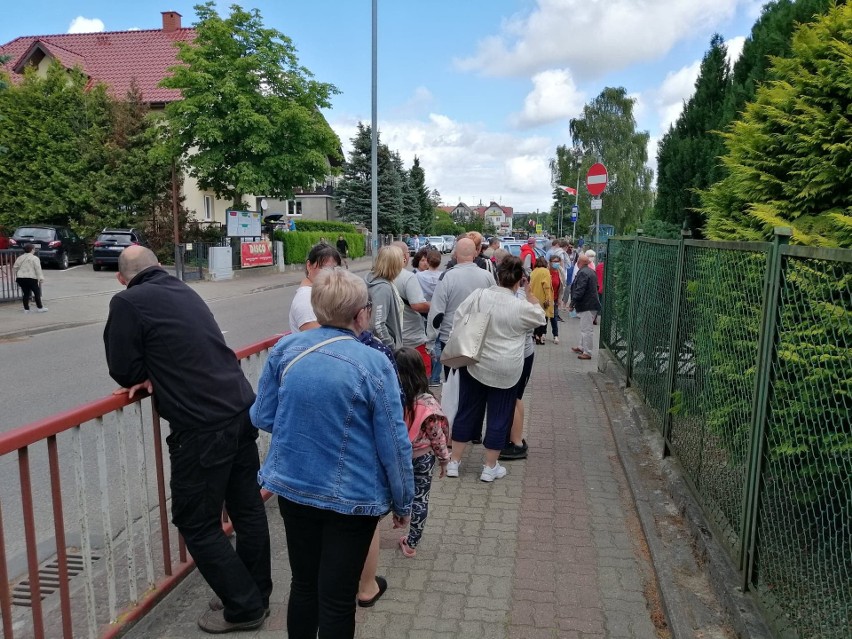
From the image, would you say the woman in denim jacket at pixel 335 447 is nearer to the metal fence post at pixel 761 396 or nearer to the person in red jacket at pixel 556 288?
the metal fence post at pixel 761 396

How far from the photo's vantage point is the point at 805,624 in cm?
270

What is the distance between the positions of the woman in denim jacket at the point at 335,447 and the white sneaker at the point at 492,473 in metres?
2.77

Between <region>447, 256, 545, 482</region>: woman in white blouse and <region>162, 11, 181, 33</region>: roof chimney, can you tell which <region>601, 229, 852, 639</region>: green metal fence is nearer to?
<region>447, 256, 545, 482</region>: woman in white blouse

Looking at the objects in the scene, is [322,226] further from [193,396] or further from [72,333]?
[193,396]

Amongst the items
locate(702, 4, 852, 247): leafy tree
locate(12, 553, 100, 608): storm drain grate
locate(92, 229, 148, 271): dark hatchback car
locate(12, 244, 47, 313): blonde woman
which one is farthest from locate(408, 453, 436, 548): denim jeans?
locate(92, 229, 148, 271): dark hatchback car

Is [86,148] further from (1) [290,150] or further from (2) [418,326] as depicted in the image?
(2) [418,326]

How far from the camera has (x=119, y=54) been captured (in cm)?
4109

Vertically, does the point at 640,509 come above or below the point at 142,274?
below

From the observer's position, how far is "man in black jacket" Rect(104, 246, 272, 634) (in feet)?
9.95

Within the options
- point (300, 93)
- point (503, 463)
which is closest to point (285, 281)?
point (300, 93)

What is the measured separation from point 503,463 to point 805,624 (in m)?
3.32

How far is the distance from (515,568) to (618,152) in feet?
157

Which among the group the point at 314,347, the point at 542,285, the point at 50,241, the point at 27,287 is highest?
the point at 314,347

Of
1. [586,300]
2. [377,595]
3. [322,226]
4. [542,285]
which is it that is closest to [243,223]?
[322,226]
